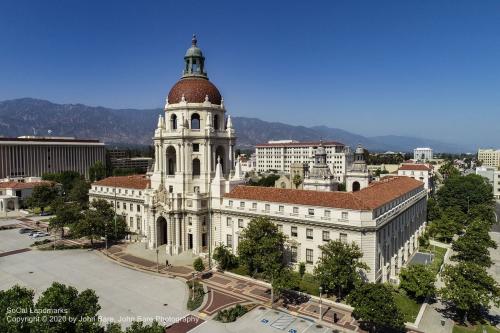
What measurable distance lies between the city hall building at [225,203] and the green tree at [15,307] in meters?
39.4

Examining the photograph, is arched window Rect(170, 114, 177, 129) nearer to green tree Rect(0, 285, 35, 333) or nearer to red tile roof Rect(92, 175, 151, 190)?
red tile roof Rect(92, 175, 151, 190)

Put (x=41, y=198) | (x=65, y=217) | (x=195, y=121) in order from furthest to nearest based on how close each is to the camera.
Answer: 1. (x=41, y=198)
2. (x=65, y=217)
3. (x=195, y=121)

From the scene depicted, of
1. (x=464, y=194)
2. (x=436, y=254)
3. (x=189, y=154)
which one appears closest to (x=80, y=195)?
(x=189, y=154)

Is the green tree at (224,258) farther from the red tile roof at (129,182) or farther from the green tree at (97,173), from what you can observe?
the green tree at (97,173)

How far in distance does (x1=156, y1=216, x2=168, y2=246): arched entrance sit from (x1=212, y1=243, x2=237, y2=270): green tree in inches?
699

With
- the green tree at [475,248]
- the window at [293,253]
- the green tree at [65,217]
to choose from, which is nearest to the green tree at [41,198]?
the green tree at [65,217]

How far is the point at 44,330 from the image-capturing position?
94.9ft

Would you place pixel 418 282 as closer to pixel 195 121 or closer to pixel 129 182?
pixel 195 121

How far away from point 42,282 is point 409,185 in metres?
76.7

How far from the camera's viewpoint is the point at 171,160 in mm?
82750

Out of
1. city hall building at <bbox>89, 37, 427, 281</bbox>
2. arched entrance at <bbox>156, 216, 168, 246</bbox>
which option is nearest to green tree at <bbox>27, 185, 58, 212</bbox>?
city hall building at <bbox>89, 37, 427, 281</bbox>

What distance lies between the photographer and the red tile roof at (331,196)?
57.5m

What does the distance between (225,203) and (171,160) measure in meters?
19.5

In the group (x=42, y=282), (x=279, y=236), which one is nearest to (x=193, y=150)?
(x=279, y=236)
